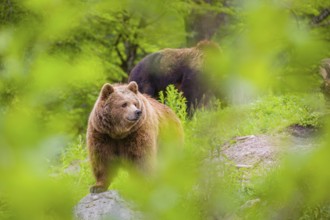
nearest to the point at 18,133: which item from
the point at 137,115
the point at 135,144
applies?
the point at 137,115

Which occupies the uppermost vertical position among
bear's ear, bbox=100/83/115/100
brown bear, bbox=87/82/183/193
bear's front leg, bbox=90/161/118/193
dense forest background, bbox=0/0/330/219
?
dense forest background, bbox=0/0/330/219

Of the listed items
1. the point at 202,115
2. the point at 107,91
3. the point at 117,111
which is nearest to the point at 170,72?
the point at 107,91

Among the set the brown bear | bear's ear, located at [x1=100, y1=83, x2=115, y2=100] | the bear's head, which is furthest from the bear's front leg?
bear's ear, located at [x1=100, y1=83, x2=115, y2=100]

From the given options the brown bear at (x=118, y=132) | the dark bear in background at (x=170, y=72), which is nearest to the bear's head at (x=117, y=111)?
the brown bear at (x=118, y=132)

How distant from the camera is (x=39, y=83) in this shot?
5.88 feet

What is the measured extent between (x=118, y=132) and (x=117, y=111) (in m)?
0.19

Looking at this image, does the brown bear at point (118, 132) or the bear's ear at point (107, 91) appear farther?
the bear's ear at point (107, 91)

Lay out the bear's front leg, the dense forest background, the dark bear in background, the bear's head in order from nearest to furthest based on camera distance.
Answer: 1. the dense forest background
2. the bear's head
3. the bear's front leg
4. the dark bear in background

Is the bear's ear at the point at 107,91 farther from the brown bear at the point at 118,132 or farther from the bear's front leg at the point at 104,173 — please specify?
the bear's front leg at the point at 104,173

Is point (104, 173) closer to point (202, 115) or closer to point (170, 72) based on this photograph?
point (202, 115)

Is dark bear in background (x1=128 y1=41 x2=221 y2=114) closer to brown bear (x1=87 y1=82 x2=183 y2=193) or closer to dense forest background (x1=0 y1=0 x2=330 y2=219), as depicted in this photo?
brown bear (x1=87 y1=82 x2=183 y2=193)

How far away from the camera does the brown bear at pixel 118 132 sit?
5.42 metres

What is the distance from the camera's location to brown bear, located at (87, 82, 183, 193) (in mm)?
5422

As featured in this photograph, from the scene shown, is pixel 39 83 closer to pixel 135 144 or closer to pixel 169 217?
pixel 169 217
